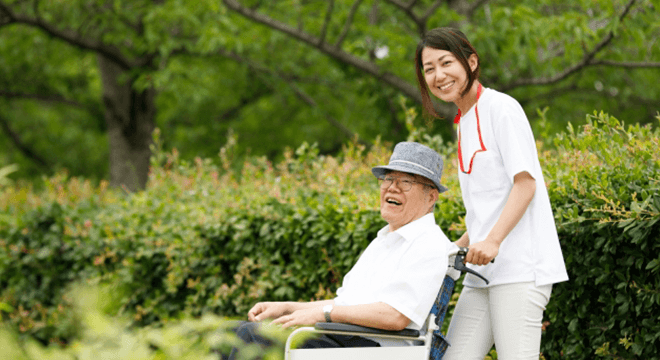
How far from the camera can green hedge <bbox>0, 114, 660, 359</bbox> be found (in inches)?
118

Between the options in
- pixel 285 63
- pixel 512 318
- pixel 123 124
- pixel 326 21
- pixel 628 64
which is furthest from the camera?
pixel 285 63

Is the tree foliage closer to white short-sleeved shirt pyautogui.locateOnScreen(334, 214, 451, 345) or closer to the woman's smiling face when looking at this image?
the woman's smiling face

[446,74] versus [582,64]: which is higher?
[582,64]

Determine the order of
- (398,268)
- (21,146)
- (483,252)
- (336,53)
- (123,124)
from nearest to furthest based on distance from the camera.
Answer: (483,252)
(398,268)
(336,53)
(123,124)
(21,146)

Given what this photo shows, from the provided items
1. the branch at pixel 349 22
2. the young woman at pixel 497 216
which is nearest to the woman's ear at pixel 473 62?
the young woman at pixel 497 216

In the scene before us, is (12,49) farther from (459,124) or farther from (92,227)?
(459,124)

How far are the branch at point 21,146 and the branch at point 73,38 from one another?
29.4ft

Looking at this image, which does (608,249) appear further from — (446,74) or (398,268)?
(446,74)

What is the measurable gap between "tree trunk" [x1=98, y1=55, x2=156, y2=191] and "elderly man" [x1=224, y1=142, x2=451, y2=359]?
9727mm

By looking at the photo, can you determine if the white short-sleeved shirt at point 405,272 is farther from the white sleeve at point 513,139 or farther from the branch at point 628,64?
the branch at point 628,64

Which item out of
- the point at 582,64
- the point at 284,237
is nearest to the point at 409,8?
the point at 582,64

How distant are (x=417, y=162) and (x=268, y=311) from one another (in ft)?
3.37

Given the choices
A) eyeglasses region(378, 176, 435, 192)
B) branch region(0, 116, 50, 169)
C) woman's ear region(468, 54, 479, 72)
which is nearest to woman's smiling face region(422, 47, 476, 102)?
woman's ear region(468, 54, 479, 72)

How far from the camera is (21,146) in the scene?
19078 mm
